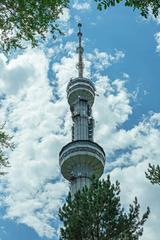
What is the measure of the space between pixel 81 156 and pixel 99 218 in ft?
166

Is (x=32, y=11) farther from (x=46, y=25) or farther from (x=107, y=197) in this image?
(x=107, y=197)

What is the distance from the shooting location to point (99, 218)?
2564 cm

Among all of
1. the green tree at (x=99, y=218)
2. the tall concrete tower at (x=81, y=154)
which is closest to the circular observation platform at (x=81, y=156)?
the tall concrete tower at (x=81, y=154)

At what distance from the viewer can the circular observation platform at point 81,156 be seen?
76375mm

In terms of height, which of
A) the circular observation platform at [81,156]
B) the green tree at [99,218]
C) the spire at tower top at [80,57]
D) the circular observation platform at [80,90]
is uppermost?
the spire at tower top at [80,57]

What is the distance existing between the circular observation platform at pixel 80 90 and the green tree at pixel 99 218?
6429 cm

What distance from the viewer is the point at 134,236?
26516mm

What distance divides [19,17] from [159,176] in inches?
405

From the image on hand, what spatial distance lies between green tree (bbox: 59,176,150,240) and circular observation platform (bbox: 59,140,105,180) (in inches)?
1928

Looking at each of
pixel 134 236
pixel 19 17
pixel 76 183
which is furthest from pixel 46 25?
pixel 76 183

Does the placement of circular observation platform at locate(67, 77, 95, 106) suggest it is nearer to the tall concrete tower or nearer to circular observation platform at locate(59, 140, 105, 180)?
the tall concrete tower

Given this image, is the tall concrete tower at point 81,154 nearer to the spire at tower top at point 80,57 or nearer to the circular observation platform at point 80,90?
the circular observation platform at point 80,90

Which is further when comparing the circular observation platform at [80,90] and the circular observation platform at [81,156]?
the circular observation platform at [80,90]

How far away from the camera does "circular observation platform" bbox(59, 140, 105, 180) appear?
76375 millimetres
